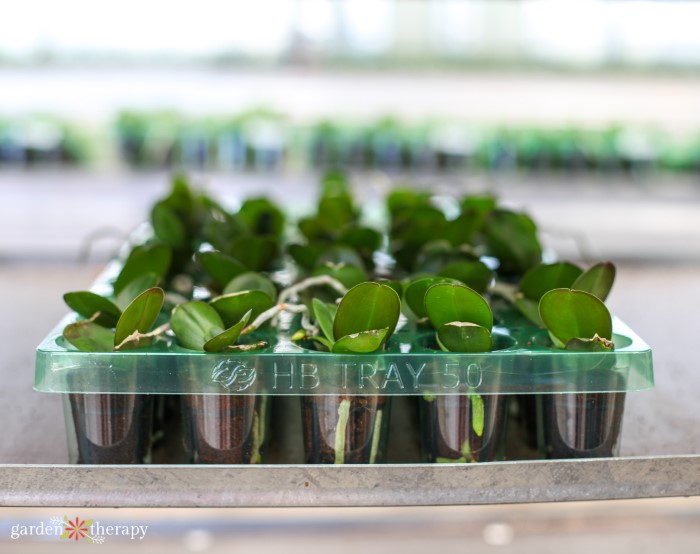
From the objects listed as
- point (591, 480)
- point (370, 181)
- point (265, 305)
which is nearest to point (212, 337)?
point (265, 305)

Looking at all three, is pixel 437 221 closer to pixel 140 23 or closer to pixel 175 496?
pixel 175 496

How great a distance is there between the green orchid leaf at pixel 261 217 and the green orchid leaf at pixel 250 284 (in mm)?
296

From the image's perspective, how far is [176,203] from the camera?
1.14 meters

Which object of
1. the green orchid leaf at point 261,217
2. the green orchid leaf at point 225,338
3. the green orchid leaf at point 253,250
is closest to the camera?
the green orchid leaf at point 225,338

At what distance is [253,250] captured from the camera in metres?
0.93

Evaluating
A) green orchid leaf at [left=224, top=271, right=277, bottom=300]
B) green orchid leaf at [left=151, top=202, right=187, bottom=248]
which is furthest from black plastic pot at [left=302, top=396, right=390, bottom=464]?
green orchid leaf at [left=151, top=202, right=187, bottom=248]

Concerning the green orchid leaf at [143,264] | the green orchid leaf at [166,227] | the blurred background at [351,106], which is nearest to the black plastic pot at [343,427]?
the green orchid leaf at [143,264]

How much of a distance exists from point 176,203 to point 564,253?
135cm

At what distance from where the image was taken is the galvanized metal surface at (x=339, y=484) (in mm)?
674

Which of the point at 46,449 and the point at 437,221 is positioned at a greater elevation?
the point at 437,221

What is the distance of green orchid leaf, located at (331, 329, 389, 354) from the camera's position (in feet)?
2.19

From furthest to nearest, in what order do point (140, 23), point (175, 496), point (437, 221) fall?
point (140, 23) < point (437, 221) < point (175, 496)

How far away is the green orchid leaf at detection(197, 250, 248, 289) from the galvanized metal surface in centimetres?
23

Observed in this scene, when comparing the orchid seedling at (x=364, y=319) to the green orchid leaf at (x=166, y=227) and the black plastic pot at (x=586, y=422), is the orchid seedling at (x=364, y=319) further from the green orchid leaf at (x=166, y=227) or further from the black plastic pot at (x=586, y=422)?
the green orchid leaf at (x=166, y=227)
